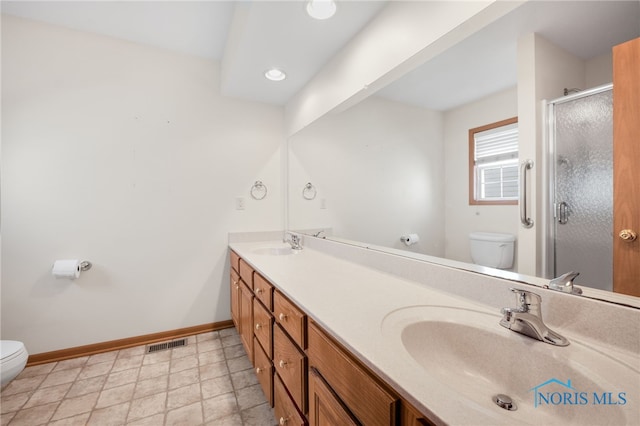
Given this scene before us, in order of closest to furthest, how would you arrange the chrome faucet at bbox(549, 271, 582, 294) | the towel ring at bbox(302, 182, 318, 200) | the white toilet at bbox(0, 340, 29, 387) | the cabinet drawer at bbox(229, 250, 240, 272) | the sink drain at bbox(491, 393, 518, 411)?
the sink drain at bbox(491, 393, 518, 411), the chrome faucet at bbox(549, 271, 582, 294), the white toilet at bbox(0, 340, 29, 387), the cabinet drawer at bbox(229, 250, 240, 272), the towel ring at bbox(302, 182, 318, 200)

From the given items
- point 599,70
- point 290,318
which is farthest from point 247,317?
point 599,70

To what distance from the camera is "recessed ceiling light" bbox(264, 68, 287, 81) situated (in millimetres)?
1991

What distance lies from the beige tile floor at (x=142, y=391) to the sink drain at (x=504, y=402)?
122 cm

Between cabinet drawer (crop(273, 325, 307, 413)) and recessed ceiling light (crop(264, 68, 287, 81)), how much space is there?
5.76 feet

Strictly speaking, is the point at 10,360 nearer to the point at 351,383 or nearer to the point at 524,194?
the point at 351,383

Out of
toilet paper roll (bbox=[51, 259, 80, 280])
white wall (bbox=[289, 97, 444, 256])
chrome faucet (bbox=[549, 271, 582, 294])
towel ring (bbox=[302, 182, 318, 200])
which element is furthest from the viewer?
towel ring (bbox=[302, 182, 318, 200])

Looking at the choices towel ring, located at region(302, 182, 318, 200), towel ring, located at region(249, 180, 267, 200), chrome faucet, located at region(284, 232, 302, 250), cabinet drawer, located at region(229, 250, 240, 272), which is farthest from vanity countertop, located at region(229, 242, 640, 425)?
towel ring, located at region(249, 180, 267, 200)

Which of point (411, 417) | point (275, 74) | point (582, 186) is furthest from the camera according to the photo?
point (275, 74)

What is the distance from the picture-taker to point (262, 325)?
1.45 meters

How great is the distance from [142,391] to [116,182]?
5.03 feet

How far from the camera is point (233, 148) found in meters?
2.53

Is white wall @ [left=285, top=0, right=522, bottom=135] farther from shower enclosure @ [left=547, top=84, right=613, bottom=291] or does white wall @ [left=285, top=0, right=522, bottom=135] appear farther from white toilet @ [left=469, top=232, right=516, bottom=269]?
white toilet @ [left=469, top=232, right=516, bottom=269]

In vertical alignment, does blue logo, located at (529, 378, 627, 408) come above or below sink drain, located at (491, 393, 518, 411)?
above

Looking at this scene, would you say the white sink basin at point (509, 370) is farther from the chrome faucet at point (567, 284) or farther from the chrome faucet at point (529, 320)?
the chrome faucet at point (567, 284)
